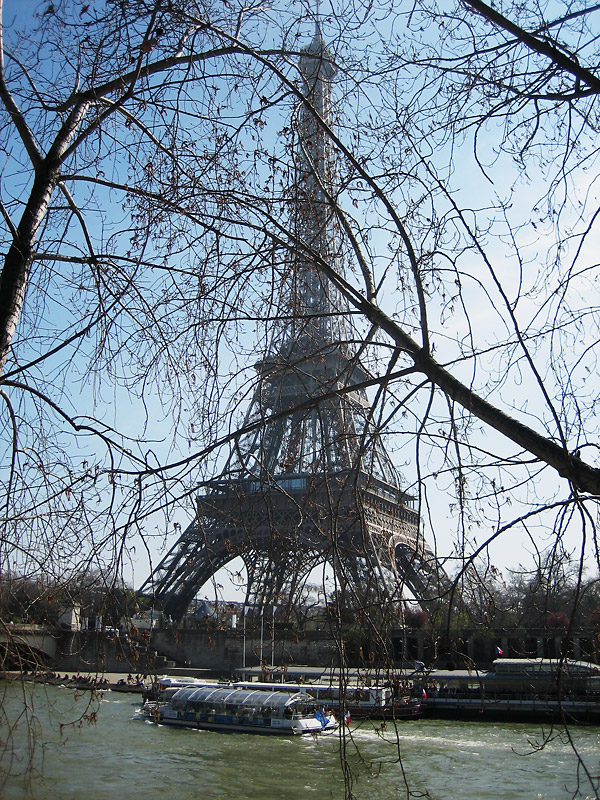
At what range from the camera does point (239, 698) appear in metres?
26.6

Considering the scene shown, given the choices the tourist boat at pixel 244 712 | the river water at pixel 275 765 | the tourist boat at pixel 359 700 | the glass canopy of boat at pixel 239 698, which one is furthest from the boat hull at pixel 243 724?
the tourist boat at pixel 359 700

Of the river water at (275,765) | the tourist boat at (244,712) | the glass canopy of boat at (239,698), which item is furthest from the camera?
the glass canopy of boat at (239,698)

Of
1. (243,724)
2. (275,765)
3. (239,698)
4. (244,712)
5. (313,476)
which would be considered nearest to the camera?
(313,476)

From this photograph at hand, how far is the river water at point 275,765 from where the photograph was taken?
15070 millimetres

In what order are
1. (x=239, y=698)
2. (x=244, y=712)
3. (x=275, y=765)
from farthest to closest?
(x=239, y=698) < (x=244, y=712) < (x=275, y=765)

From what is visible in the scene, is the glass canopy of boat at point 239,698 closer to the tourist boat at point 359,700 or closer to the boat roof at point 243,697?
the boat roof at point 243,697

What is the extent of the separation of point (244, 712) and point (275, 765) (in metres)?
7.08

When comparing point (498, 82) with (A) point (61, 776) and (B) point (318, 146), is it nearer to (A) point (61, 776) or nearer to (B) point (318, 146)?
(B) point (318, 146)

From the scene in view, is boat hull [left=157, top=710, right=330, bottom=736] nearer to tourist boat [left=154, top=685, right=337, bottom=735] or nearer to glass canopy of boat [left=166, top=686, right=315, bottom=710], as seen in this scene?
tourist boat [left=154, top=685, right=337, bottom=735]

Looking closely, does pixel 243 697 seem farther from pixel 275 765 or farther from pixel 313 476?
pixel 313 476

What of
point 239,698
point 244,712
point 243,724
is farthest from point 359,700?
point 239,698

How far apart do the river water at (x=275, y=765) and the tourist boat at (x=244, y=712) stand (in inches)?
31.6

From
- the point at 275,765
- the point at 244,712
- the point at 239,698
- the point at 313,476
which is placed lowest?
the point at 275,765

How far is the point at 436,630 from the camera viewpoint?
11.5ft
